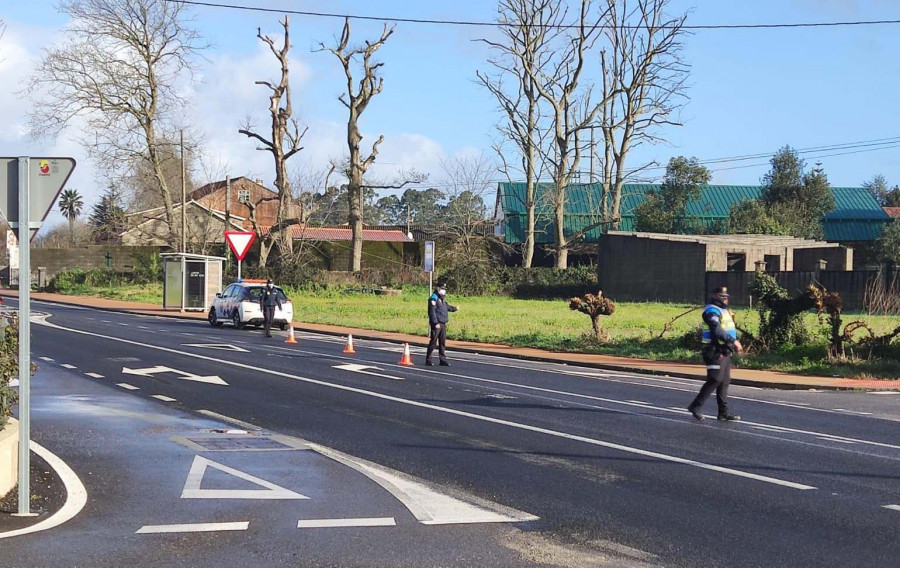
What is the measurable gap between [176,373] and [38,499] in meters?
11.0

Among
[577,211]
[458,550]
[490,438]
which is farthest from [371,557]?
[577,211]

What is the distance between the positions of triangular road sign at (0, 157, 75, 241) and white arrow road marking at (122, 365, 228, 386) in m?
10.1

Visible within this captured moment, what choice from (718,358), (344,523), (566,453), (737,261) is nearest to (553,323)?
(737,261)

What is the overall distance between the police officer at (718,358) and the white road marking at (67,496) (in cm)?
811

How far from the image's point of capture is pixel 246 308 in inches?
1367

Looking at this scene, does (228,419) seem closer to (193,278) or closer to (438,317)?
(438,317)

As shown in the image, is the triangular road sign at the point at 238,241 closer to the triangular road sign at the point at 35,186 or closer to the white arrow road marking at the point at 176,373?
the white arrow road marking at the point at 176,373

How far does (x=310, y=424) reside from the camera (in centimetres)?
1334

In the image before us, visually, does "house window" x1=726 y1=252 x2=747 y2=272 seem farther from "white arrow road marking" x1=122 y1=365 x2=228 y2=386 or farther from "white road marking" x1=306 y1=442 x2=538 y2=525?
"white road marking" x1=306 y1=442 x2=538 y2=525

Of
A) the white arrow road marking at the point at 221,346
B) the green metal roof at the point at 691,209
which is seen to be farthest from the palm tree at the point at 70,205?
the white arrow road marking at the point at 221,346

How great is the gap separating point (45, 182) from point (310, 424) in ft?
20.0

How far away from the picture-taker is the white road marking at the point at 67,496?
7.65 meters

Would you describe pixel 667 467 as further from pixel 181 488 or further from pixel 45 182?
pixel 45 182

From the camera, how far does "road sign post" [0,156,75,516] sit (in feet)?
25.6
